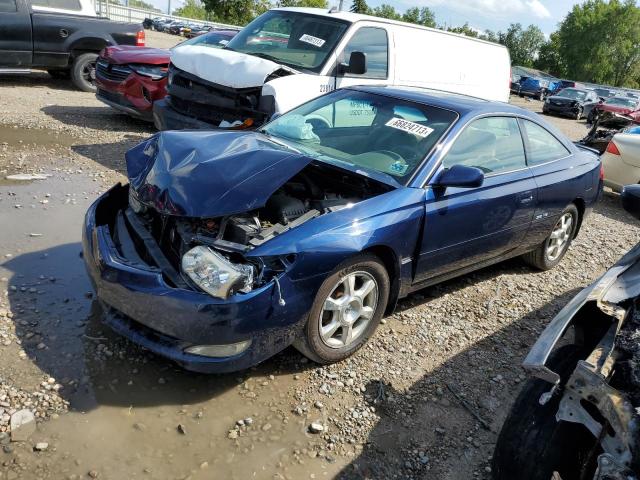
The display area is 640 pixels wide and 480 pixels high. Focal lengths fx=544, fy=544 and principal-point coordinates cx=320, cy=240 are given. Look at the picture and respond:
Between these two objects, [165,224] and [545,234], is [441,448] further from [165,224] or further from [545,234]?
[545,234]

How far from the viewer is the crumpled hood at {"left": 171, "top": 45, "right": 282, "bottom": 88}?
622cm

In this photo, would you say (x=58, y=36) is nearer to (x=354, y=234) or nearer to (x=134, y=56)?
(x=134, y=56)

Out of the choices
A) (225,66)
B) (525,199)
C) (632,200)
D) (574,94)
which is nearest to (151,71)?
(225,66)

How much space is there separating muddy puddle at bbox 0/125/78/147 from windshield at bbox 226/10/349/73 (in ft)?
8.49

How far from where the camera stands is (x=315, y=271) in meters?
2.98

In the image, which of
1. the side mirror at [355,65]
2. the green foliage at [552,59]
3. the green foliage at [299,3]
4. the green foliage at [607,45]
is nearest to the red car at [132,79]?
the side mirror at [355,65]

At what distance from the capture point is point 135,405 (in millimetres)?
2891

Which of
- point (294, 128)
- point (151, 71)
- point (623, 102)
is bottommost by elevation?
point (623, 102)

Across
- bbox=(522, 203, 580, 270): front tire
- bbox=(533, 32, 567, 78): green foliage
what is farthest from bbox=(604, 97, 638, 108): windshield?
bbox=(533, 32, 567, 78): green foliage

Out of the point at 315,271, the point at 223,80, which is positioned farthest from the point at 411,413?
the point at 223,80

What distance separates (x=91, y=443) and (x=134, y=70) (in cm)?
690

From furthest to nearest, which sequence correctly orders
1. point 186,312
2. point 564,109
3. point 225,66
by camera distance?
point 564,109 → point 225,66 → point 186,312

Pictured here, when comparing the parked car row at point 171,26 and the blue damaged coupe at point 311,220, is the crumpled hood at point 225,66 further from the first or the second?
the parked car row at point 171,26

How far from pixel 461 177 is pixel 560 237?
2.38 m
